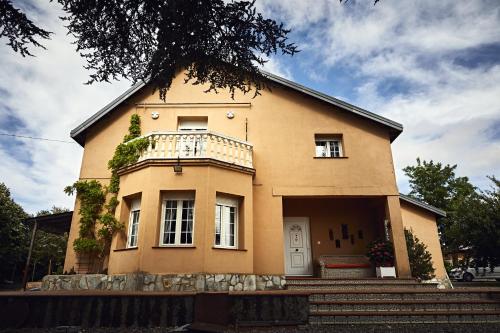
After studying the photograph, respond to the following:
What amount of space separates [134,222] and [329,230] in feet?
24.6

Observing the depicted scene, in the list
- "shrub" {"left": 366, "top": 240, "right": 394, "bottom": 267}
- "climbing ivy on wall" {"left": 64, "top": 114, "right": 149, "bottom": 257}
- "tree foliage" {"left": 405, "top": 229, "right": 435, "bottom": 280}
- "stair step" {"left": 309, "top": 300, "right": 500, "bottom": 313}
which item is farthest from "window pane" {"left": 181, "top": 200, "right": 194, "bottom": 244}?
"tree foliage" {"left": 405, "top": 229, "right": 435, "bottom": 280}

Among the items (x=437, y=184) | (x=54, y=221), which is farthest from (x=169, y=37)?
(x=437, y=184)

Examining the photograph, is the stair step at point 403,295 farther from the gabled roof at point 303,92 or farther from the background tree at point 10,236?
the background tree at point 10,236

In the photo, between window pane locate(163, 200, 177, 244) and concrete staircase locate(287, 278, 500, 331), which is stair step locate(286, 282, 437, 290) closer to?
concrete staircase locate(287, 278, 500, 331)

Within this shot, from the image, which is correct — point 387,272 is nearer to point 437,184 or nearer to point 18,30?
point 18,30

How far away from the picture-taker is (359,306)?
22.8ft

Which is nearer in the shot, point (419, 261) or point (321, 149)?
point (419, 261)

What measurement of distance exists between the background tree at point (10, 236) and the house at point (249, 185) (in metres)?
17.7

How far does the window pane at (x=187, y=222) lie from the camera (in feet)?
30.1

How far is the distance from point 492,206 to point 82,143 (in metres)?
21.7

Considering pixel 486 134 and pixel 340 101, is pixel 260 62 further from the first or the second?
pixel 486 134

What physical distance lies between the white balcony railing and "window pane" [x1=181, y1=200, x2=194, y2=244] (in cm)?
155

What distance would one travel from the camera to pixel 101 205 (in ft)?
35.7

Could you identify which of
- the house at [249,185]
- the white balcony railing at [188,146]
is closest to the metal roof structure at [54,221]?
the house at [249,185]
